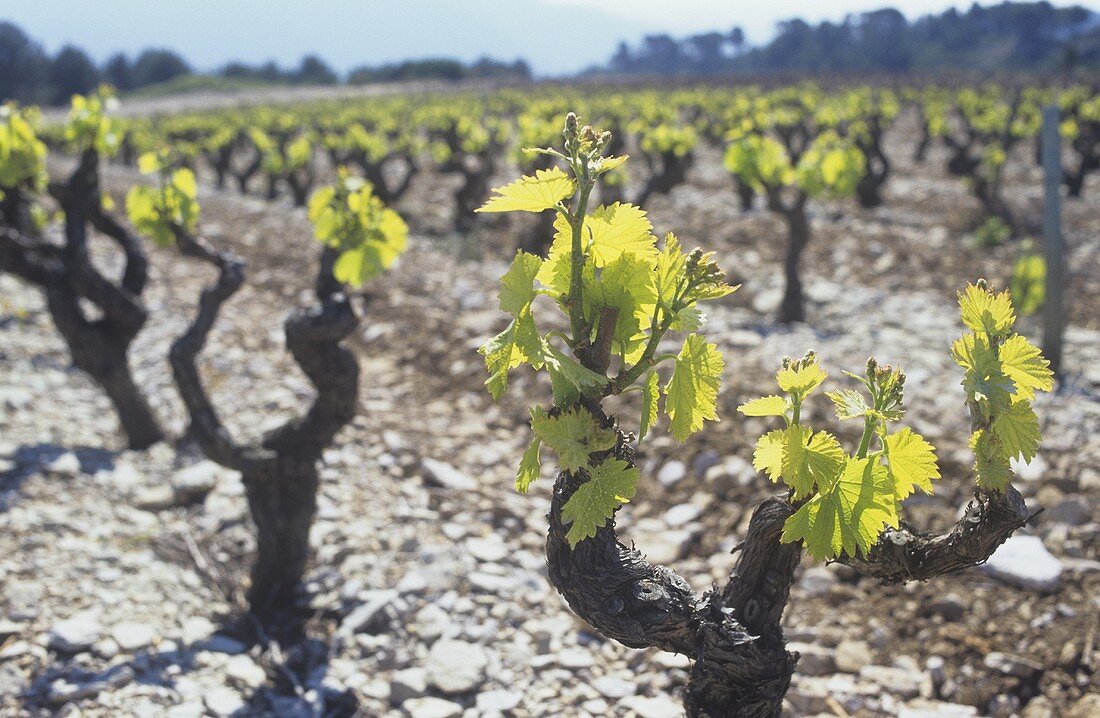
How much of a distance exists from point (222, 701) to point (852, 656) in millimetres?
2750

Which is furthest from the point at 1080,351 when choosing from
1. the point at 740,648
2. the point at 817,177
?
the point at 740,648

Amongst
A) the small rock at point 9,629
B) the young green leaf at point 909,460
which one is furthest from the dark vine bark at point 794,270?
the small rock at point 9,629

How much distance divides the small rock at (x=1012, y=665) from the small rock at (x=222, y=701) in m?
3.19

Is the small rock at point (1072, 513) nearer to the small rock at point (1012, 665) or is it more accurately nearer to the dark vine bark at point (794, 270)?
the small rock at point (1012, 665)

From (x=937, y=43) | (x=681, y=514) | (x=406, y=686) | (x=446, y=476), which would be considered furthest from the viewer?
(x=937, y=43)

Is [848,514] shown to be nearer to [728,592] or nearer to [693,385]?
[693,385]

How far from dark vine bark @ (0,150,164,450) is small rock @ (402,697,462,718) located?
134 inches

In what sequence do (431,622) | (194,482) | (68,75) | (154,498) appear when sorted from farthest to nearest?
(68,75), (194,482), (154,498), (431,622)

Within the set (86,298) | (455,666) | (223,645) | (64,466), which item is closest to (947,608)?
(455,666)

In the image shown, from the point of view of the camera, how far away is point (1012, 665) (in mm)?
3449

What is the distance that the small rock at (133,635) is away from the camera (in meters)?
3.61

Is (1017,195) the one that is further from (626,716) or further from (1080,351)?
(626,716)

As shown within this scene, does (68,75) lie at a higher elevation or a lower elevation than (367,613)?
higher

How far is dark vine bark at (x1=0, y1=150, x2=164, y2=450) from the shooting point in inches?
220
